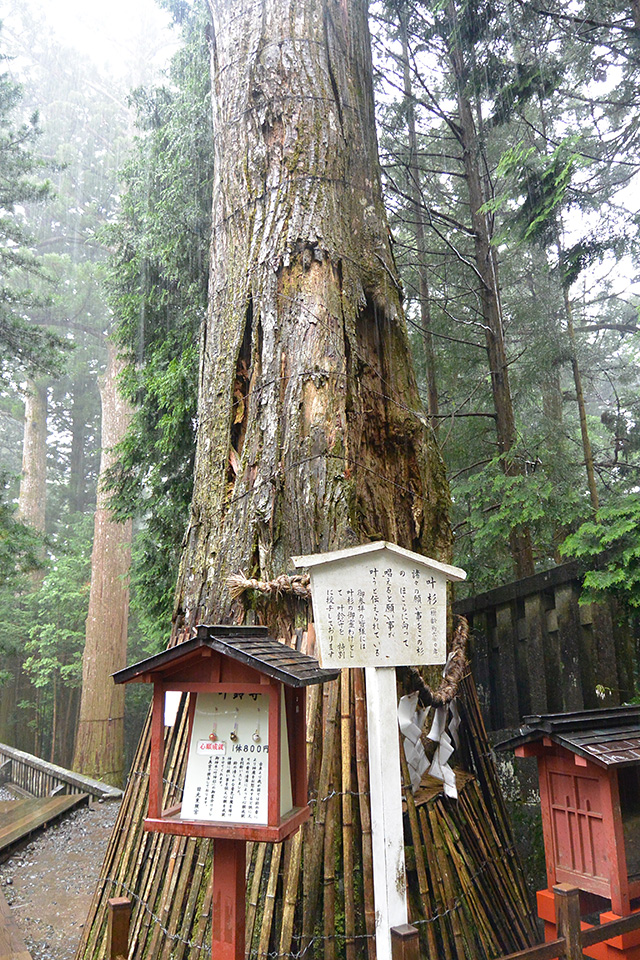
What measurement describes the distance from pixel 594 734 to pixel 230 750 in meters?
1.74

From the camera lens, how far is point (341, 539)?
3.58 metres

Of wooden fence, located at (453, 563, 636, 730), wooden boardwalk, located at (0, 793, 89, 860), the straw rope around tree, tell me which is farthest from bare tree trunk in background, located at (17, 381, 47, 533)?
the straw rope around tree

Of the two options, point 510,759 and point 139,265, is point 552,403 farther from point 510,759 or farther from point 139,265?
point 139,265

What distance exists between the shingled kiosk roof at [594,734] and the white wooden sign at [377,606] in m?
0.86

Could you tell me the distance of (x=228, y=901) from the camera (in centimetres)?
216

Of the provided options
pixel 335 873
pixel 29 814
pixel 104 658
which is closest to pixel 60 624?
pixel 104 658

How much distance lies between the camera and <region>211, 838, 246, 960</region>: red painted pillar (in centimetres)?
213

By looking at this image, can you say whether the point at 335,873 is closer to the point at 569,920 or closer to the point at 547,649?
the point at 569,920

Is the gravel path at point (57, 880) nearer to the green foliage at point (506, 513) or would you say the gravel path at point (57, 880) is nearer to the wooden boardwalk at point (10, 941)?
the wooden boardwalk at point (10, 941)

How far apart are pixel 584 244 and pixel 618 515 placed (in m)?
2.42

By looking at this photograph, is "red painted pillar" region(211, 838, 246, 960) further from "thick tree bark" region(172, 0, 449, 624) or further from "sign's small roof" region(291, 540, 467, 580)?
"thick tree bark" region(172, 0, 449, 624)

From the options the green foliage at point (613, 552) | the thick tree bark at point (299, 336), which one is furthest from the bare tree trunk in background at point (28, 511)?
the green foliage at point (613, 552)

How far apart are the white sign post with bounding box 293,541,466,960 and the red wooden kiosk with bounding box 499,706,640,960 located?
0.94m

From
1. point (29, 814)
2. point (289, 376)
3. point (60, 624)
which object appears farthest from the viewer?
point (60, 624)
